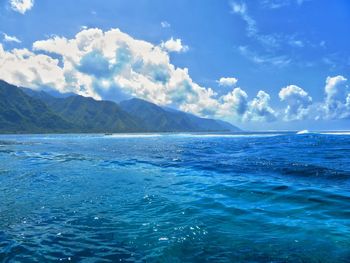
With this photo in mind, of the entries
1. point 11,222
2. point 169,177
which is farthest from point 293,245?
point 169,177

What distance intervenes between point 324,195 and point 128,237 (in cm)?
1491

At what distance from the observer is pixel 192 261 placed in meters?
11.2

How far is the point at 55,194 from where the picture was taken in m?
22.6

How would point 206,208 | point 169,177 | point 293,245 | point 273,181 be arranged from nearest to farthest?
1. point 293,245
2. point 206,208
3. point 273,181
4. point 169,177

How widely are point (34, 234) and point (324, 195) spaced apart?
18.7 m

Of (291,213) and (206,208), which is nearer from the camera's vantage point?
(291,213)

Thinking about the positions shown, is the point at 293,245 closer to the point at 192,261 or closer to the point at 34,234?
the point at 192,261

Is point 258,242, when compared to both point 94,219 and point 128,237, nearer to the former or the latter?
point 128,237

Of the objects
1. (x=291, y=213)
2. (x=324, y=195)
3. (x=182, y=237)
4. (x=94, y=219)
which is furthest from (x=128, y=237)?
(x=324, y=195)

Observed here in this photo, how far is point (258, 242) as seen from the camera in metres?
12.9

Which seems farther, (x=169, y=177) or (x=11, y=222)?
(x=169, y=177)

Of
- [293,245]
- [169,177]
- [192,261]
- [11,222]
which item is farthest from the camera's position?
[169,177]

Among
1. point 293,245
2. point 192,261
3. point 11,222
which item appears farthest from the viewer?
point 11,222

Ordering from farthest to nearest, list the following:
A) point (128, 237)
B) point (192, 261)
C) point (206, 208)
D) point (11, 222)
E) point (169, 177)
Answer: point (169, 177)
point (206, 208)
point (11, 222)
point (128, 237)
point (192, 261)
